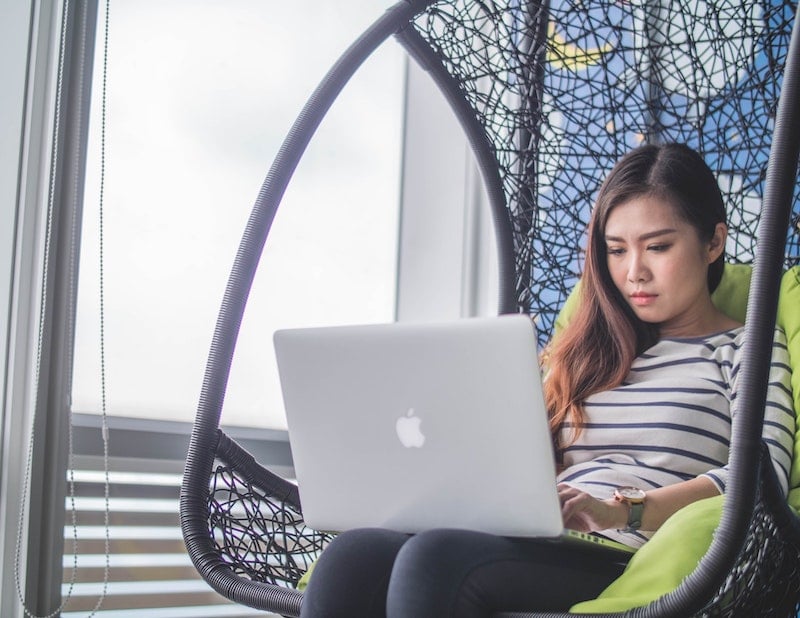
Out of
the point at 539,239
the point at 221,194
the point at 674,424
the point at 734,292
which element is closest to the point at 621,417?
the point at 674,424

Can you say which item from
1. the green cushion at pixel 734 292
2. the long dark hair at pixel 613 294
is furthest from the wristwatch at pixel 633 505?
the green cushion at pixel 734 292

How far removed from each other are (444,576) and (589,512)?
24 cm

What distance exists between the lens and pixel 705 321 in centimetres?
152

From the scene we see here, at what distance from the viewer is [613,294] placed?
1581 millimetres

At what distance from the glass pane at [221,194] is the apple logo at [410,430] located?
1.05 metres

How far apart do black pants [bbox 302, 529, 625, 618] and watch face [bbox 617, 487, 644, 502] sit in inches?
4.1

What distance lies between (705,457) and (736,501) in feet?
1.14

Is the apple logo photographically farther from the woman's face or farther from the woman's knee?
the woman's face

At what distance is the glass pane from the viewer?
6.53 ft

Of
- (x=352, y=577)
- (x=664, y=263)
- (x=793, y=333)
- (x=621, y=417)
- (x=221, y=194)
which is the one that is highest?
(x=221, y=194)

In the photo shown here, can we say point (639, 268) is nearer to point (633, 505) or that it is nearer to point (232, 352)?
point (633, 505)

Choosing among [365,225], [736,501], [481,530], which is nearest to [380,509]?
[481,530]

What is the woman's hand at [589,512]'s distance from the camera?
3.67ft

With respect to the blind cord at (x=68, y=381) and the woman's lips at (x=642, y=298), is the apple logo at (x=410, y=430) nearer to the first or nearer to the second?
the woman's lips at (x=642, y=298)
